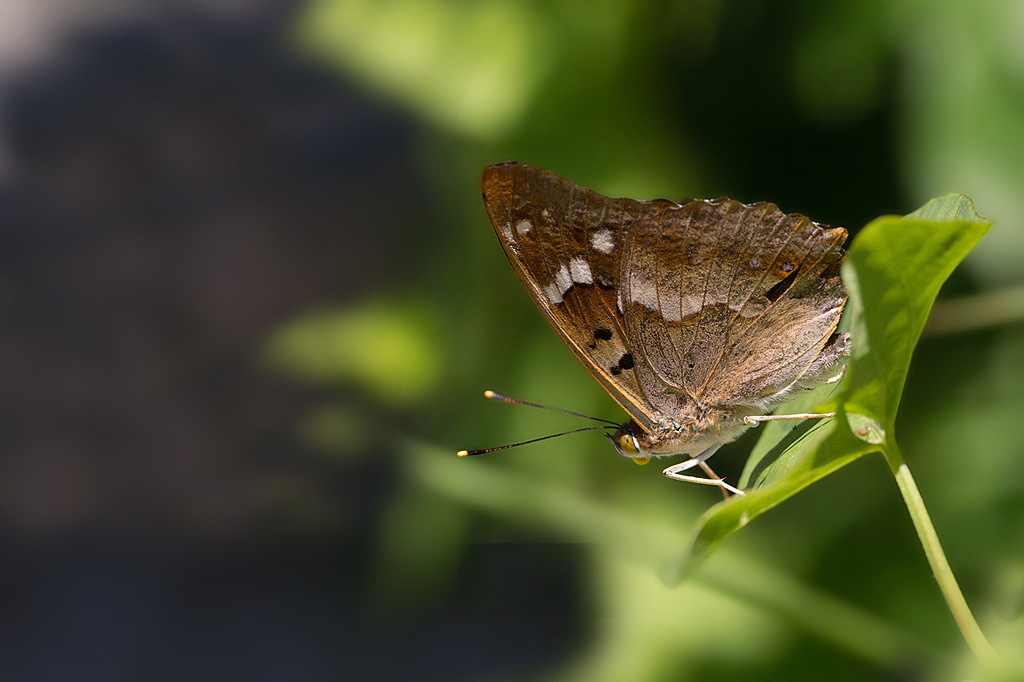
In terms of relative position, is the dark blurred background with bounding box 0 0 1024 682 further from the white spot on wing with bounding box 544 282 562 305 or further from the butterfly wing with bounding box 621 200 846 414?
the white spot on wing with bounding box 544 282 562 305

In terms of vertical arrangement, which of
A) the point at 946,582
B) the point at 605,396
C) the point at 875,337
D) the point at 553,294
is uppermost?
the point at 605,396

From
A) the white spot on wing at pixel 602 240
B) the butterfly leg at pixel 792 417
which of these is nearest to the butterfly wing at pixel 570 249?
the white spot on wing at pixel 602 240

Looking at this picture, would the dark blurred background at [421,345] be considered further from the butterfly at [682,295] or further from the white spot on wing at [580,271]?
the white spot on wing at [580,271]

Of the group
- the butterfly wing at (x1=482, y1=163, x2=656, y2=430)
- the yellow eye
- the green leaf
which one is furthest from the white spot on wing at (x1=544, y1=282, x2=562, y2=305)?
the green leaf

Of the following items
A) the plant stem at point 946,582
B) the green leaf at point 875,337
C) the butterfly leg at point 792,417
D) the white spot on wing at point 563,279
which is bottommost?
the plant stem at point 946,582

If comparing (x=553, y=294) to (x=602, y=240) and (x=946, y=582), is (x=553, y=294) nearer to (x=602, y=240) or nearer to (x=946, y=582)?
(x=602, y=240)

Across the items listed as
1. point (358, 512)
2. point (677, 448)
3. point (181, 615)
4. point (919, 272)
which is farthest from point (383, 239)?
point (919, 272)

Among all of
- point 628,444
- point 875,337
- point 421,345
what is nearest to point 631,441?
point 628,444
